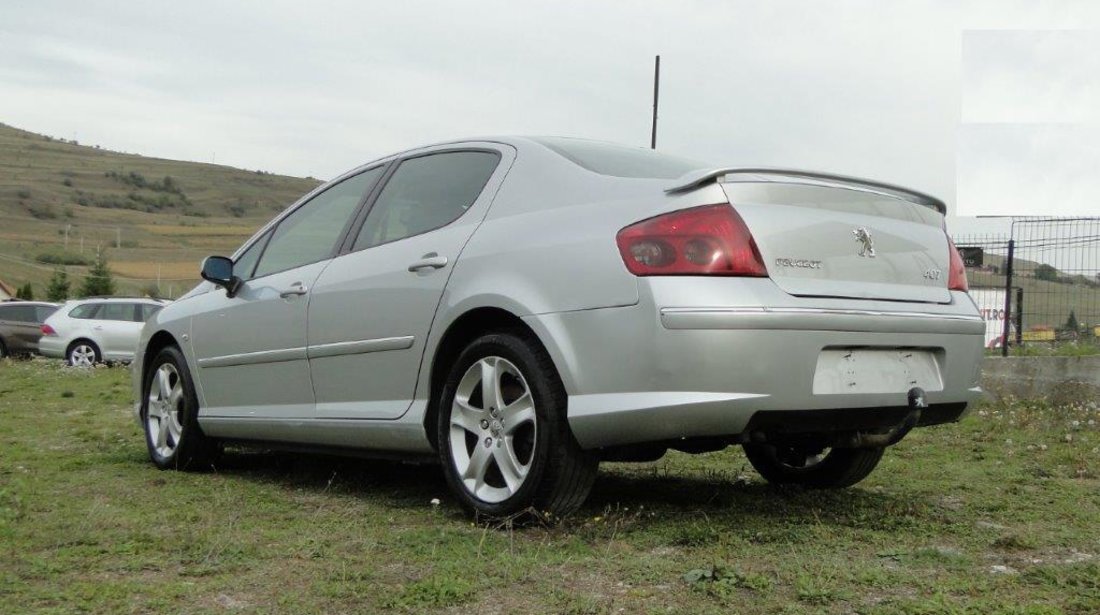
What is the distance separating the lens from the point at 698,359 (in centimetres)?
339

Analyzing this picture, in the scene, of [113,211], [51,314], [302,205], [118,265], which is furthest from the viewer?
[113,211]

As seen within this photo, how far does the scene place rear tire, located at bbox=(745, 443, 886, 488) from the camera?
15.5ft

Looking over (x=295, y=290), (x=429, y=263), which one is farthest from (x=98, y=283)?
(x=429, y=263)

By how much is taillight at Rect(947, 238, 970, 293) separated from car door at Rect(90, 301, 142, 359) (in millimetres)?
18778

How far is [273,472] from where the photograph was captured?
19.2ft

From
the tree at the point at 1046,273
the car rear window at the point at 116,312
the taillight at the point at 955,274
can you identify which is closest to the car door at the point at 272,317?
the taillight at the point at 955,274

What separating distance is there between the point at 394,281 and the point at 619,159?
1035 mm

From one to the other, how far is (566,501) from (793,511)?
973mm

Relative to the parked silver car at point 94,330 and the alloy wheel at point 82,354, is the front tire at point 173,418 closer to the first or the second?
the parked silver car at point 94,330

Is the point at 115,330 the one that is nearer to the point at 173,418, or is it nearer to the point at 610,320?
the point at 173,418

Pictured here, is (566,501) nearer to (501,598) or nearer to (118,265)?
(501,598)

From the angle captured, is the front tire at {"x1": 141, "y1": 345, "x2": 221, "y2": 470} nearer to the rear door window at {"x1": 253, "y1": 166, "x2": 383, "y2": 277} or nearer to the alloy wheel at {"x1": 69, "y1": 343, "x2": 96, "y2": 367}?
the rear door window at {"x1": 253, "y1": 166, "x2": 383, "y2": 277}

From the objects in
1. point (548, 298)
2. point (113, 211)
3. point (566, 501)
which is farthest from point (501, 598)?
point (113, 211)

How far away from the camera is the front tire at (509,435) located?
3.69 meters
